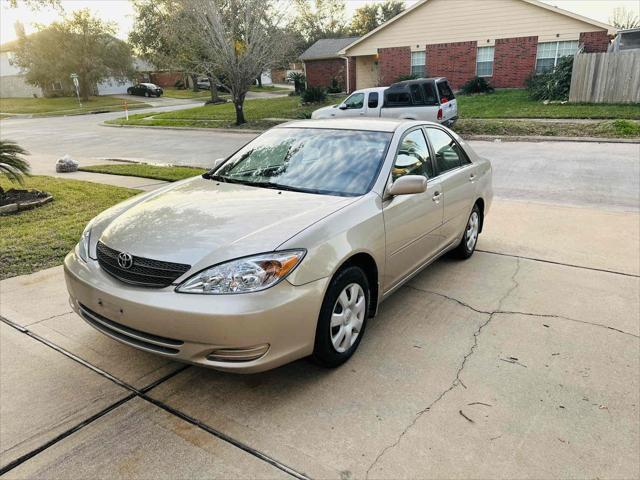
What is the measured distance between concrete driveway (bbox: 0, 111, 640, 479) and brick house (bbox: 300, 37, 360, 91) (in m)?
32.4

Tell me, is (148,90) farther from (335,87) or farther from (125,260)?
(125,260)

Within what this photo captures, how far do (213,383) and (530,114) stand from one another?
1795cm

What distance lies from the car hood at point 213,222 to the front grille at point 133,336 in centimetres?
44

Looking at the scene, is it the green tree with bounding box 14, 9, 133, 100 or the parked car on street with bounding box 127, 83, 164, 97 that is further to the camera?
the parked car on street with bounding box 127, 83, 164, 97

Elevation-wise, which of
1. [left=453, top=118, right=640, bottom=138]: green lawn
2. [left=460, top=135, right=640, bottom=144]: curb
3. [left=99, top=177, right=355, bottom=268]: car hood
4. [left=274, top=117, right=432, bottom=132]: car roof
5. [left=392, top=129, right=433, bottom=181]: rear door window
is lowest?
[left=460, top=135, right=640, bottom=144]: curb

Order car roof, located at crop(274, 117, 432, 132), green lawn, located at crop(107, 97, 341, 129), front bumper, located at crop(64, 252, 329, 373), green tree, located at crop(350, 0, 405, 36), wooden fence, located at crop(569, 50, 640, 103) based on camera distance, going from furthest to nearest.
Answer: green tree, located at crop(350, 0, 405, 36) → green lawn, located at crop(107, 97, 341, 129) → wooden fence, located at crop(569, 50, 640, 103) → car roof, located at crop(274, 117, 432, 132) → front bumper, located at crop(64, 252, 329, 373)

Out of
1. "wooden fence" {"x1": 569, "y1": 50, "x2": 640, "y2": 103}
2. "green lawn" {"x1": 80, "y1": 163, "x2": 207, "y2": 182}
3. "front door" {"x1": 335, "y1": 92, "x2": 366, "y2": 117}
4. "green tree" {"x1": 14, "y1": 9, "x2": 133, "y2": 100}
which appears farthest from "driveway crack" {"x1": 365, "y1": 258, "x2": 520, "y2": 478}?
"green tree" {"x1": 14, "y1": 9, "x2": 133, "y2": 100}

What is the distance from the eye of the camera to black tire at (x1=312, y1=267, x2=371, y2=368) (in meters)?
2.92

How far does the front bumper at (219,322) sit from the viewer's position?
8.38ft

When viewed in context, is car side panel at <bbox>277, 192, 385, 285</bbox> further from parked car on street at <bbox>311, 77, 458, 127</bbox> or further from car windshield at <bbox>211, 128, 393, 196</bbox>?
parked car on street at <bbox>311, 77, 458, 127</bbox>

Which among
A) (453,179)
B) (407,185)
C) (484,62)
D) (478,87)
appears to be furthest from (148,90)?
(407,185)

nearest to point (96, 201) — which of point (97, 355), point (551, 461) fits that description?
point (97, 355)

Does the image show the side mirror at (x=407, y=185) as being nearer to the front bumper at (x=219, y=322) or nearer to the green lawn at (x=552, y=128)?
the front bumper at (x=219, y=322)

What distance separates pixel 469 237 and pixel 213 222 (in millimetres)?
3158
